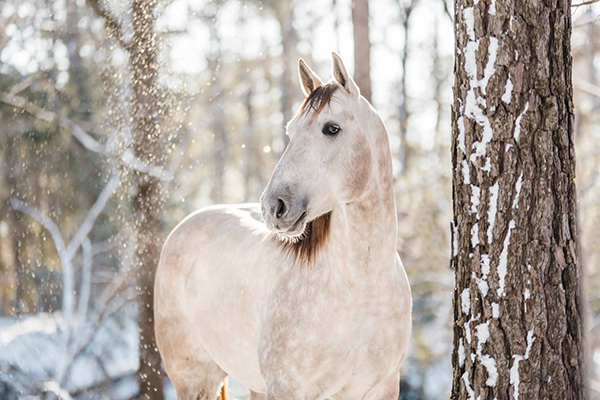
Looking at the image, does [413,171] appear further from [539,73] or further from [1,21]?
[1,21]

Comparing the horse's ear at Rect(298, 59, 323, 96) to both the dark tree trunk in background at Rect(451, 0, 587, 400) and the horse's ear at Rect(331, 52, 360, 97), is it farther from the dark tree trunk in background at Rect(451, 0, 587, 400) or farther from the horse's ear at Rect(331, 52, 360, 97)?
the dark tree trunk in background at Rect(451, 0, 587, 400)

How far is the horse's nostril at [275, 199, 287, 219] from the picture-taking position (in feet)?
6.65

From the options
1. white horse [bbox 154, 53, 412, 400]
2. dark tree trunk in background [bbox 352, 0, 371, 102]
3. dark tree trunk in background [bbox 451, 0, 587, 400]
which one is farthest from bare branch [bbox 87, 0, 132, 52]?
dark tree trunk in background [bbox 451, 0, 587, 400]

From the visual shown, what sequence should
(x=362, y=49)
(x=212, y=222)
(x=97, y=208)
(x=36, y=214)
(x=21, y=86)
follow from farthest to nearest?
(x=36, y=214), (x=21, y=86), (x=97, y=208), (x=362, y=49), (x=212, y=222)

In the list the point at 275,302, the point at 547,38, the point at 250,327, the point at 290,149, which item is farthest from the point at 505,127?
the point at 250,327

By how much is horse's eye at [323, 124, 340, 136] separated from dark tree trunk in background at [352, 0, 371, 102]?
3.98 m

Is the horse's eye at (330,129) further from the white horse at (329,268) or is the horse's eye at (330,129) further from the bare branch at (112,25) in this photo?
the bare branch at (112,25)

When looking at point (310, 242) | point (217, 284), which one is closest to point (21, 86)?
point (217, 284)

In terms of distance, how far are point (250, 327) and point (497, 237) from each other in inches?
50.6

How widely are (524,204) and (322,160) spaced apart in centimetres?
73

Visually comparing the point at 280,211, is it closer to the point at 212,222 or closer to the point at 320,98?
the point at 320,98

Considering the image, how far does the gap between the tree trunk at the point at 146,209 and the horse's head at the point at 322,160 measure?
3615 millimetres

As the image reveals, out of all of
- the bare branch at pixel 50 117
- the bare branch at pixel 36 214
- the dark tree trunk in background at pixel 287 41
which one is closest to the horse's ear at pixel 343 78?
the bare branch at pixel 50 117

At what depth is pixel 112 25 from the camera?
18.8 ft
